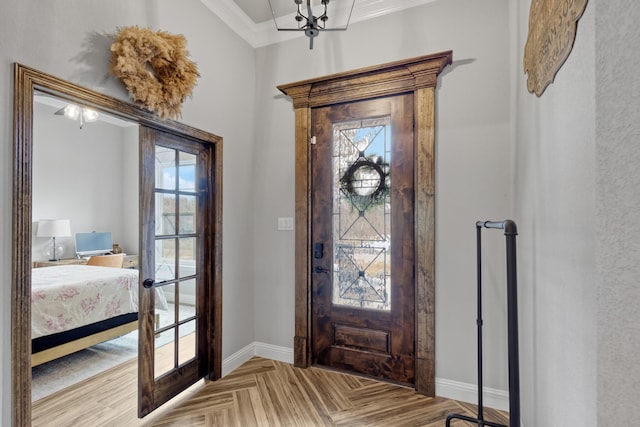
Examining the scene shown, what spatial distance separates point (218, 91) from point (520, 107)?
229 centimetres

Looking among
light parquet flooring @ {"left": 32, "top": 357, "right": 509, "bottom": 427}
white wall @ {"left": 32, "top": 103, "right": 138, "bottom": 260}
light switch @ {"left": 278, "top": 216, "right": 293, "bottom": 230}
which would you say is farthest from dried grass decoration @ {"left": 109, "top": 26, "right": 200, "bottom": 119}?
white wall @ {"left": 32, "top": 103, "right": 138, "bottom": 260}

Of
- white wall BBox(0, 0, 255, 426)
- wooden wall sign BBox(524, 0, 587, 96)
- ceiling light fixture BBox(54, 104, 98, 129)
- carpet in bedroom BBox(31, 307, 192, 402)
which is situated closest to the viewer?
wooden wall sign BBox(524, 0, 587, 96)

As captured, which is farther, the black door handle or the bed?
the bed

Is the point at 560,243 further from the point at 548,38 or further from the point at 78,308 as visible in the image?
the point at 78,308

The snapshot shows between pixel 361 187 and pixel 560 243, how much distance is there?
1.60 meters

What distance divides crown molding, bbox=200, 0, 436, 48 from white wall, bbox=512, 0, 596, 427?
1.05 m

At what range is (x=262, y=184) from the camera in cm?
297

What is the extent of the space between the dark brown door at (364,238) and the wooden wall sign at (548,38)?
98 cm

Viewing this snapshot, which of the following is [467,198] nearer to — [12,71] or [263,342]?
[263,342]

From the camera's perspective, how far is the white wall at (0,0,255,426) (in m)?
1.32

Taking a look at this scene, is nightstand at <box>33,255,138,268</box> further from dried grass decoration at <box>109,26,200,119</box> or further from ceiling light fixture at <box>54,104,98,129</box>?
dried grass decoration at <box>109,26,200,119</box>

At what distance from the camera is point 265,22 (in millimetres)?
2904

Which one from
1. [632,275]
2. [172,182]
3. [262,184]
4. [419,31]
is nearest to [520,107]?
[419,31]

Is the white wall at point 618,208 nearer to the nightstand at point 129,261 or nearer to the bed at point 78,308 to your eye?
the bed at point 78,308
